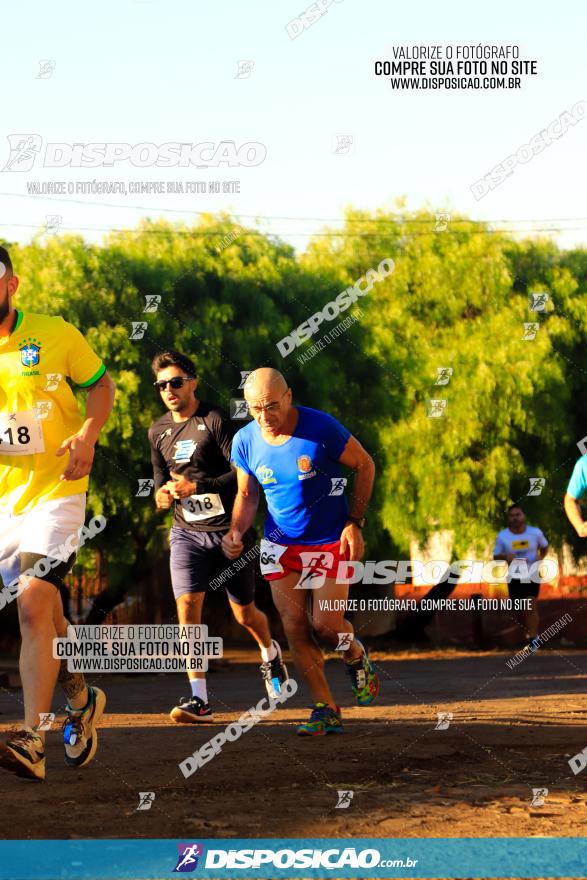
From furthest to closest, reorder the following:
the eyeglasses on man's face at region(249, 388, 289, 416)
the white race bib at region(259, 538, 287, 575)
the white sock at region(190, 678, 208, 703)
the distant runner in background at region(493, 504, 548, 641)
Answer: the distant runner in background at region(493, 504, 548, 641) → the white sock at region(190, 678, 208, 703) → the white race bib at region(259, 538, 287, 575) → the eyeglasses on man's face at region(249, 388, 289, 416)

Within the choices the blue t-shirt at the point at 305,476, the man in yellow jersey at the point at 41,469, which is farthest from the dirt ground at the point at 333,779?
the blue t-shirt at the point at 305,476

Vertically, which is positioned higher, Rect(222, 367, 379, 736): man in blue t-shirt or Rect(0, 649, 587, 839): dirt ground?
Rect(222, 367, 379, 736): man in blue t-shirt

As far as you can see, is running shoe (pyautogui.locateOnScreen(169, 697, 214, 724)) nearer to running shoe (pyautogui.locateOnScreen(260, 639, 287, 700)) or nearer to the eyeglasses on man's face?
running shoe (pyautogui.locateOnScreen(260, 639, 287, 700))

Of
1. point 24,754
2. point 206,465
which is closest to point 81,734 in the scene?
point 24,754

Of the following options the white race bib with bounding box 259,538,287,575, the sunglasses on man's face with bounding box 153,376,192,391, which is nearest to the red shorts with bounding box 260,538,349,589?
the white race bib with bounding box 259,538,287,575

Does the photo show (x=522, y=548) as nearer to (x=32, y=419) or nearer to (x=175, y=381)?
(x=175, y=381)

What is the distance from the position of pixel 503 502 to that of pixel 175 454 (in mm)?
15241

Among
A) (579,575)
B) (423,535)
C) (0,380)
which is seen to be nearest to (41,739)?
(0,380)

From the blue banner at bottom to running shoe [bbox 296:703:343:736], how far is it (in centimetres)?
333

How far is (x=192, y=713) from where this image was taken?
9.62 meters

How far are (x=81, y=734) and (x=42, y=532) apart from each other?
1.12 metres

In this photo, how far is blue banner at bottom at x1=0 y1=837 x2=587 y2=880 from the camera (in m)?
4.71

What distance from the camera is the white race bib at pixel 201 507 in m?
9.84

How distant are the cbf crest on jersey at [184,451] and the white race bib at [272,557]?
1274 mm
